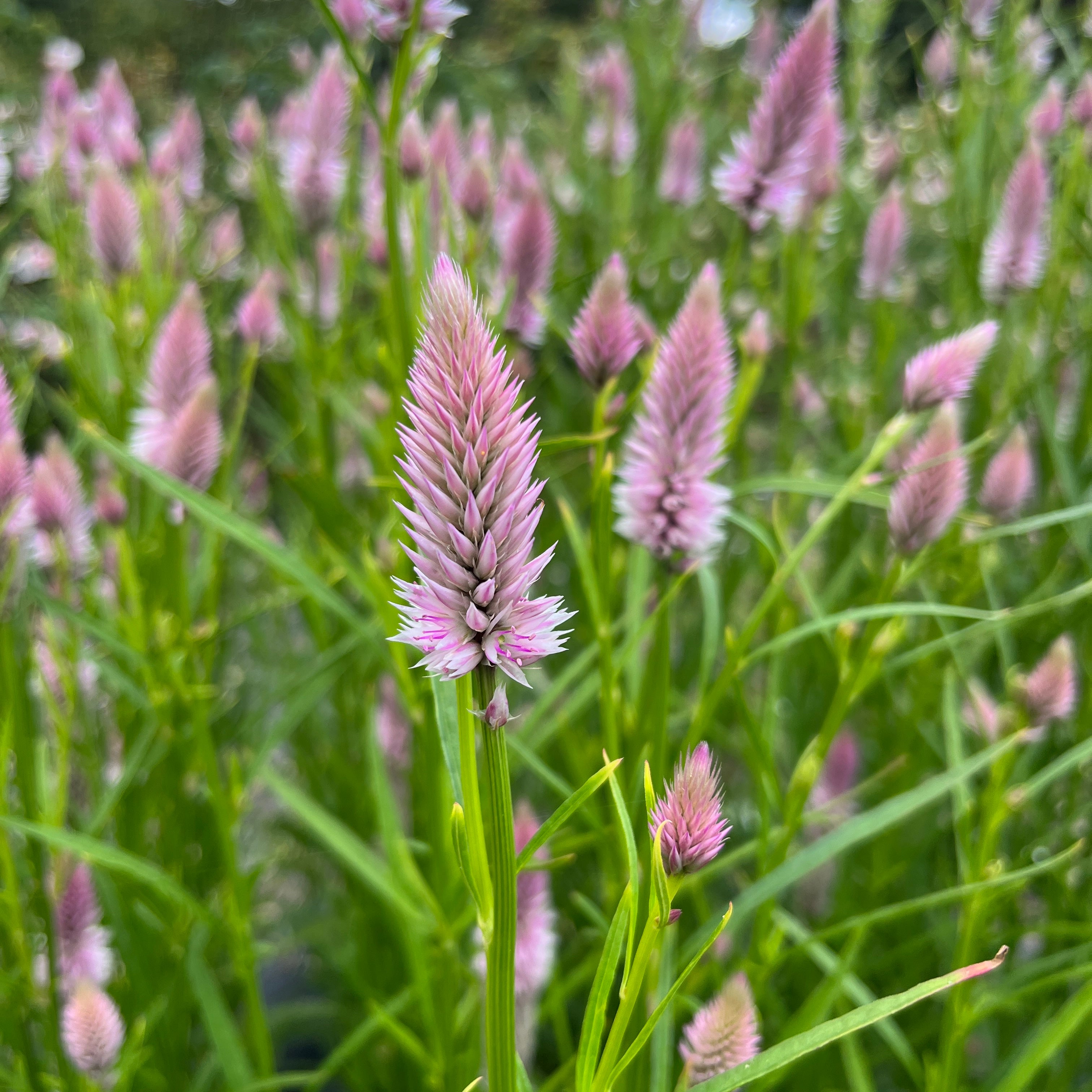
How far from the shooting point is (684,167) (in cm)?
193

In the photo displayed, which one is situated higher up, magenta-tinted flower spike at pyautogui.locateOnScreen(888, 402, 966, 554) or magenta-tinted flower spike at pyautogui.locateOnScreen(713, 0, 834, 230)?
magenta-tinted flower spike at pyautogui.locateOnScreen(713, 0, 834, 230)

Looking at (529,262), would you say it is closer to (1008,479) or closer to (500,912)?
(1008,479)

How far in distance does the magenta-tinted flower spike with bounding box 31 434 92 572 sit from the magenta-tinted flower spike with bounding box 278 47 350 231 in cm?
66

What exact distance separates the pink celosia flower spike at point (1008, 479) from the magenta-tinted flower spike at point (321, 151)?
48.5 inches

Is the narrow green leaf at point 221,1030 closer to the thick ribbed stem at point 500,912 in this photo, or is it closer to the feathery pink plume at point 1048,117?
the thick ribbed stem at point 500,912

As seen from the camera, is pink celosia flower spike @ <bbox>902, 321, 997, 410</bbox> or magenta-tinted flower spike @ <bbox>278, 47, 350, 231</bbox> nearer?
pink celosia flower spike @ <bbox>902, 321, 997, 410</bbox>

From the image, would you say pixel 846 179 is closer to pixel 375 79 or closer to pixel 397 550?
pixel 397 550

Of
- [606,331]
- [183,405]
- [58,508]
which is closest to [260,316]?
[183,405]

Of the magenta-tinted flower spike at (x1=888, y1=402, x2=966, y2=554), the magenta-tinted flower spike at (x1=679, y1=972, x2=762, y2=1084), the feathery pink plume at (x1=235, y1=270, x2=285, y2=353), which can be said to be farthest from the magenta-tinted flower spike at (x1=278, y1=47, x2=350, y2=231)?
the magenta-tinted flower spike at (x1=679, y1=972, x2=762, y2=1084)

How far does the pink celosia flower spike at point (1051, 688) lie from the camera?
990mm

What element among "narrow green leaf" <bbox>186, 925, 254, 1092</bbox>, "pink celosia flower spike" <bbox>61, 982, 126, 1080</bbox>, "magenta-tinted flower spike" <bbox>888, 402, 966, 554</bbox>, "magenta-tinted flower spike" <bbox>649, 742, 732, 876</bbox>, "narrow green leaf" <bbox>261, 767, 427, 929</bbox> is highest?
"magenta-tinted flower spike" <bbox>888, 402, 966, 554</bbox>

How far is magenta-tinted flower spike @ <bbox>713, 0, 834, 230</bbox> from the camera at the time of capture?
1.04 m

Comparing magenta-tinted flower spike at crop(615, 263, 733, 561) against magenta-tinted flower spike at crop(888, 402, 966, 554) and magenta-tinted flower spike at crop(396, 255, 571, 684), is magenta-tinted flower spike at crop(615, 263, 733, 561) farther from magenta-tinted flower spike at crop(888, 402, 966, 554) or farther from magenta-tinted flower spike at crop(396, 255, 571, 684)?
magenta-tinted flower spike at crop(396, 255, 571, 684)

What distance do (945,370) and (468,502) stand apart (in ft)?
2.25
